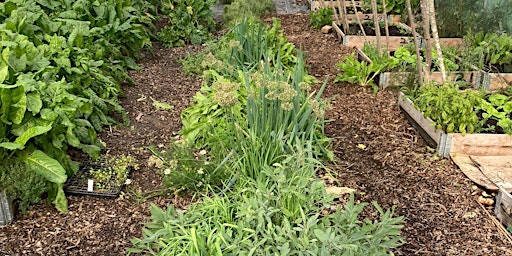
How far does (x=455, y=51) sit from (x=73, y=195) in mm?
4340

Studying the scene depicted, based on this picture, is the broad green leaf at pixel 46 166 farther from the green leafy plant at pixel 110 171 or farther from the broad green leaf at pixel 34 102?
the green leafy plant at pixel 110 171

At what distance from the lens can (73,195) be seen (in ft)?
11.0

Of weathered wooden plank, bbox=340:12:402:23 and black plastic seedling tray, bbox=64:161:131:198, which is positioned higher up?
weathered wooden plank, bbox=340:12:402:23

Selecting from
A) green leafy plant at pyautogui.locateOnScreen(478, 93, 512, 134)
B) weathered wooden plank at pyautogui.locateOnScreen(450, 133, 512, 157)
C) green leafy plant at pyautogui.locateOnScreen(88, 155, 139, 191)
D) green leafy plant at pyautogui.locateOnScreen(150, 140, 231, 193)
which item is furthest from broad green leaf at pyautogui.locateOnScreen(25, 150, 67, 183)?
green leafy plant at pyautogui.locateOnScreen(478, 93, 512, 134)

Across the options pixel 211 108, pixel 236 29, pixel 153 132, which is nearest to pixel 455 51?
pixel 236 29

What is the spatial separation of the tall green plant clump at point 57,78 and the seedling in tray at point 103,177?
0.10 metres

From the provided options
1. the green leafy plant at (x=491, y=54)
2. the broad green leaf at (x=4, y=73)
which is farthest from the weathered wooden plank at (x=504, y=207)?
the broad green leaf at (x=4, y=73)

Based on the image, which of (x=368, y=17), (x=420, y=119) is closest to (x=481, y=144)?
(x=420, y=119)

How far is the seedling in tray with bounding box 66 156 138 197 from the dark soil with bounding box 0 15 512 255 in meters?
0.06

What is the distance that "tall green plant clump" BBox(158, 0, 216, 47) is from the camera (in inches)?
281

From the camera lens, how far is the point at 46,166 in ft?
10.1

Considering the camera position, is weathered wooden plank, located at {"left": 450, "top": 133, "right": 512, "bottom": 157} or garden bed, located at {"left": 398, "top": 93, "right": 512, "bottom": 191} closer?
garden bed, located at {"left": 398, "top": 93, "right": 512, "bottom": 191}

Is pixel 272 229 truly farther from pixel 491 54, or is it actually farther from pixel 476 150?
pixel 491 54

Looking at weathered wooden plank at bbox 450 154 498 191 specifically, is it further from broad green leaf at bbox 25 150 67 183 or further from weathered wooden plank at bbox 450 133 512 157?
broad green leaf at bbox 25 150 67 183
